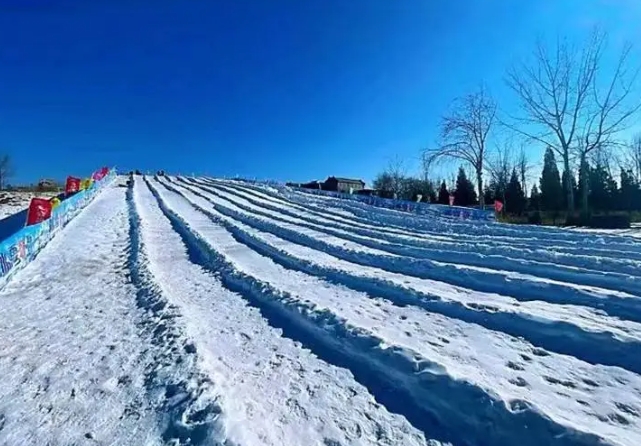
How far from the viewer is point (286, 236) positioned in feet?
38.1

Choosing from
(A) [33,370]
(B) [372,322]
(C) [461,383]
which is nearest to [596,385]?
(C) [461,383]

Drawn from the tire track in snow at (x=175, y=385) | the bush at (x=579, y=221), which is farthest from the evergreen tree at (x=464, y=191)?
the tire track in snow at (x=175, y=385)

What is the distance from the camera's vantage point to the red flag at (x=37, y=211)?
991 centimetres

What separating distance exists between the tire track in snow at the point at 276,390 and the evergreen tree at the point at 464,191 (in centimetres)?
5185

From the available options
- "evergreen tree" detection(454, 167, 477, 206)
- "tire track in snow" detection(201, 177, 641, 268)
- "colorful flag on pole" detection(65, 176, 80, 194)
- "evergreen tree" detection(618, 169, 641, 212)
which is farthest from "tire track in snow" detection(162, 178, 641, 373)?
"evergreen tree" detection(618, 169, 641, 212)

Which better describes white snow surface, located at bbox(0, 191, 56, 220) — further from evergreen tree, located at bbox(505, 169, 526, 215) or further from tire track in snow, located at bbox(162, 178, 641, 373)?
evergreen tree, located at bbox(505, 169, 526, 215)

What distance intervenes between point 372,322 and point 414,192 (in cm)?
5886

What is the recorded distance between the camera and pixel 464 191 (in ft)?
176

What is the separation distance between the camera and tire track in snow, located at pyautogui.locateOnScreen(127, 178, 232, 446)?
2.62 meters

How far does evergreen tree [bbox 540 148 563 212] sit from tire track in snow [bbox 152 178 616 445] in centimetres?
5086

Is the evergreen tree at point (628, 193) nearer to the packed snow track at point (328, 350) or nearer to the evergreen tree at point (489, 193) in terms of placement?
the evergreen tree at point (489, 193)

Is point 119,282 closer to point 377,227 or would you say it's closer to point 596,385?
point 596,385

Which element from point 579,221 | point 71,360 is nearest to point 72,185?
point 71,360

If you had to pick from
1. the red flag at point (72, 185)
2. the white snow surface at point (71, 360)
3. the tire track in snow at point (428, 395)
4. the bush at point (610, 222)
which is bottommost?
the white snow surface at point (71, 360)
